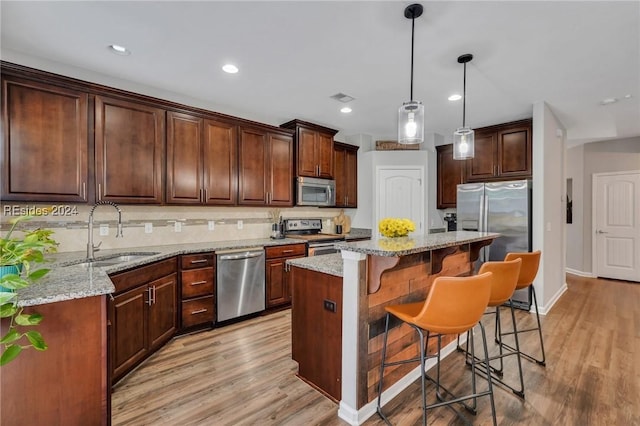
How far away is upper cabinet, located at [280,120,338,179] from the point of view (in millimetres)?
4340

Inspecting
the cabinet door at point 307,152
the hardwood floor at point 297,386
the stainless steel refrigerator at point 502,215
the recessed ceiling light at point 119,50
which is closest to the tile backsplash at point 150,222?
the cabinet door at point 307,152

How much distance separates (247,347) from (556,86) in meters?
4.18

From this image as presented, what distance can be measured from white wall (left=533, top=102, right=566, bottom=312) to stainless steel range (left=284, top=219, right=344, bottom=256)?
2.60m

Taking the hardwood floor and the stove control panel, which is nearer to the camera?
the hardwood floor

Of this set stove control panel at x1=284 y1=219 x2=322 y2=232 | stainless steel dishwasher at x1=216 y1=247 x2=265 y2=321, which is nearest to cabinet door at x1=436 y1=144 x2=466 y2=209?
stove control panel at x1=284 y1=219 x2=322 y2=232

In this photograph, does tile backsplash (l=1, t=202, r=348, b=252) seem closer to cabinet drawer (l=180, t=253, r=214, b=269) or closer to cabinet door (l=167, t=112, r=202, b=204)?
cabinet door (l=167, t=112, r=202, b=204)

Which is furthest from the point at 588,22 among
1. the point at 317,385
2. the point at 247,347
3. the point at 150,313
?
the point at 150,313

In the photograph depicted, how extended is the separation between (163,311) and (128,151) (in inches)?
62.4

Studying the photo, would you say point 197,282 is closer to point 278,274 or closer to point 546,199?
point 278,274

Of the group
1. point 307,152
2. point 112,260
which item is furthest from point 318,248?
point 112,260

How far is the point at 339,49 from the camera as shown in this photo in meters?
2.45

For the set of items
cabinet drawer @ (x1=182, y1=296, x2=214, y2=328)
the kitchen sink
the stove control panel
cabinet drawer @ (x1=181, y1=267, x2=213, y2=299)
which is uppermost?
the stove control panel

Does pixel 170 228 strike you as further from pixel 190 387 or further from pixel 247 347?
pixel 190 387

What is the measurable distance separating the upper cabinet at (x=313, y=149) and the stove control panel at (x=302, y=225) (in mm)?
738
